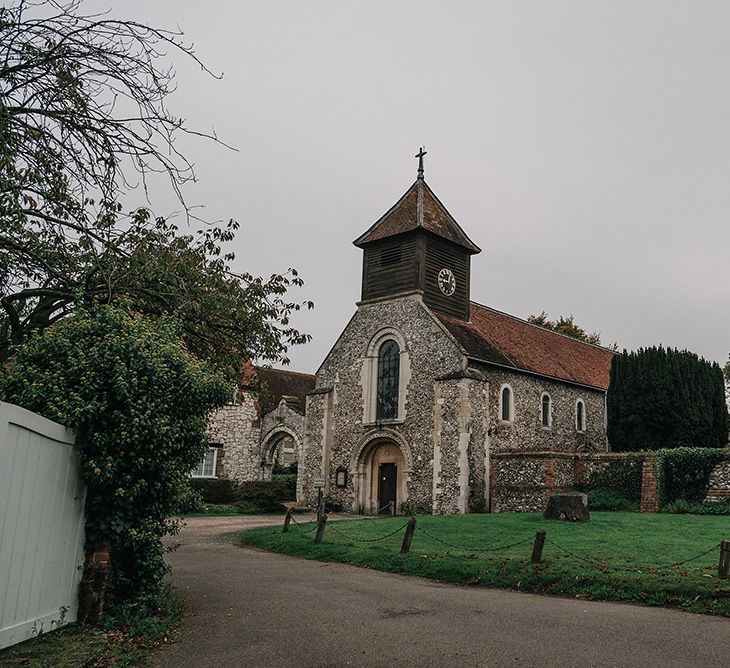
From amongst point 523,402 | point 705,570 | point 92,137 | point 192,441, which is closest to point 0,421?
point 192,441

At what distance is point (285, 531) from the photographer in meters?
19.0

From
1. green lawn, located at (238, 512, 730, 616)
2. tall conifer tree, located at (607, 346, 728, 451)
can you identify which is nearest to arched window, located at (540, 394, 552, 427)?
tall conifer tree, located at (607, 346, 728, 451)

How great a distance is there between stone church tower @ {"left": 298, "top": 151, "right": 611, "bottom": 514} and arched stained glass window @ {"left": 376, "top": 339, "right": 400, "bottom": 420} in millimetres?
50

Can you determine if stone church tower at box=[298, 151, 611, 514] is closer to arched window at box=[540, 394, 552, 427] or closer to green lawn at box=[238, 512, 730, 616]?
arched window at box=[540, 394, 552, 427]

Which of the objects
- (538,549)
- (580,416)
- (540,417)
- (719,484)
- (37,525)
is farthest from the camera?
(580,416)

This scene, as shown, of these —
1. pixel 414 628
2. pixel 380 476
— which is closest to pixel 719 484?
pixel 380 476

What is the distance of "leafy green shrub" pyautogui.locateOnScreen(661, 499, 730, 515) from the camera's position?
71.2 feet

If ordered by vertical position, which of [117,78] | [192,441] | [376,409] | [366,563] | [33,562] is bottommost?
[366,563]

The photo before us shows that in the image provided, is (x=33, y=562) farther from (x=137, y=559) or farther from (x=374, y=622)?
(x=374, y=622)

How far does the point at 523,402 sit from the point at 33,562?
2345 cm

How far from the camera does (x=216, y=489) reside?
3322 cm

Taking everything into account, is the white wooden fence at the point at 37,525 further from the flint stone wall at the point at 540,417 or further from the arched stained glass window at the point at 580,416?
the arched stained glass window at the point at 580,416

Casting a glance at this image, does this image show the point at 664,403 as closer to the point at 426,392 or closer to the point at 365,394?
the point at 426,392

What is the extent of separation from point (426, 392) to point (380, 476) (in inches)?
165
